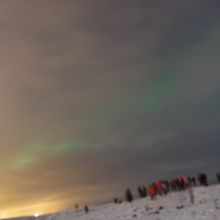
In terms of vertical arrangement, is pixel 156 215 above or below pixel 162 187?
below

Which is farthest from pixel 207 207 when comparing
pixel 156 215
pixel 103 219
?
pixel 103 219

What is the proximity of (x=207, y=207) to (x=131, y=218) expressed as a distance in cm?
591

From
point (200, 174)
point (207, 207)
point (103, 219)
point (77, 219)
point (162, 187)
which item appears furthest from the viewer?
point (200, 174)

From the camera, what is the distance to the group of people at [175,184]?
159 ft

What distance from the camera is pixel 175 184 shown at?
56750 mm

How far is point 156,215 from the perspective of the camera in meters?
31.3

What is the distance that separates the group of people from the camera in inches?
1911

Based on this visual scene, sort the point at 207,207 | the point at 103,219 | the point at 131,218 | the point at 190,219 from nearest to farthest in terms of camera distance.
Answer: the point at 190,219
the point at 207,207
the point at 131,218
the point at 103,219

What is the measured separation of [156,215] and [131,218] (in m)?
2.59

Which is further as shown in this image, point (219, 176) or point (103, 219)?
point (219, 176)

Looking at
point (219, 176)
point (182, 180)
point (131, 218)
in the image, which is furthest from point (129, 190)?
point (131, 218)

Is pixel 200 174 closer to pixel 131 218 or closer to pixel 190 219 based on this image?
pixel 131 218

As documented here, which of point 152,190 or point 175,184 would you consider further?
point 175,184

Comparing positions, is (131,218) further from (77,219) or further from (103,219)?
(77,219)
